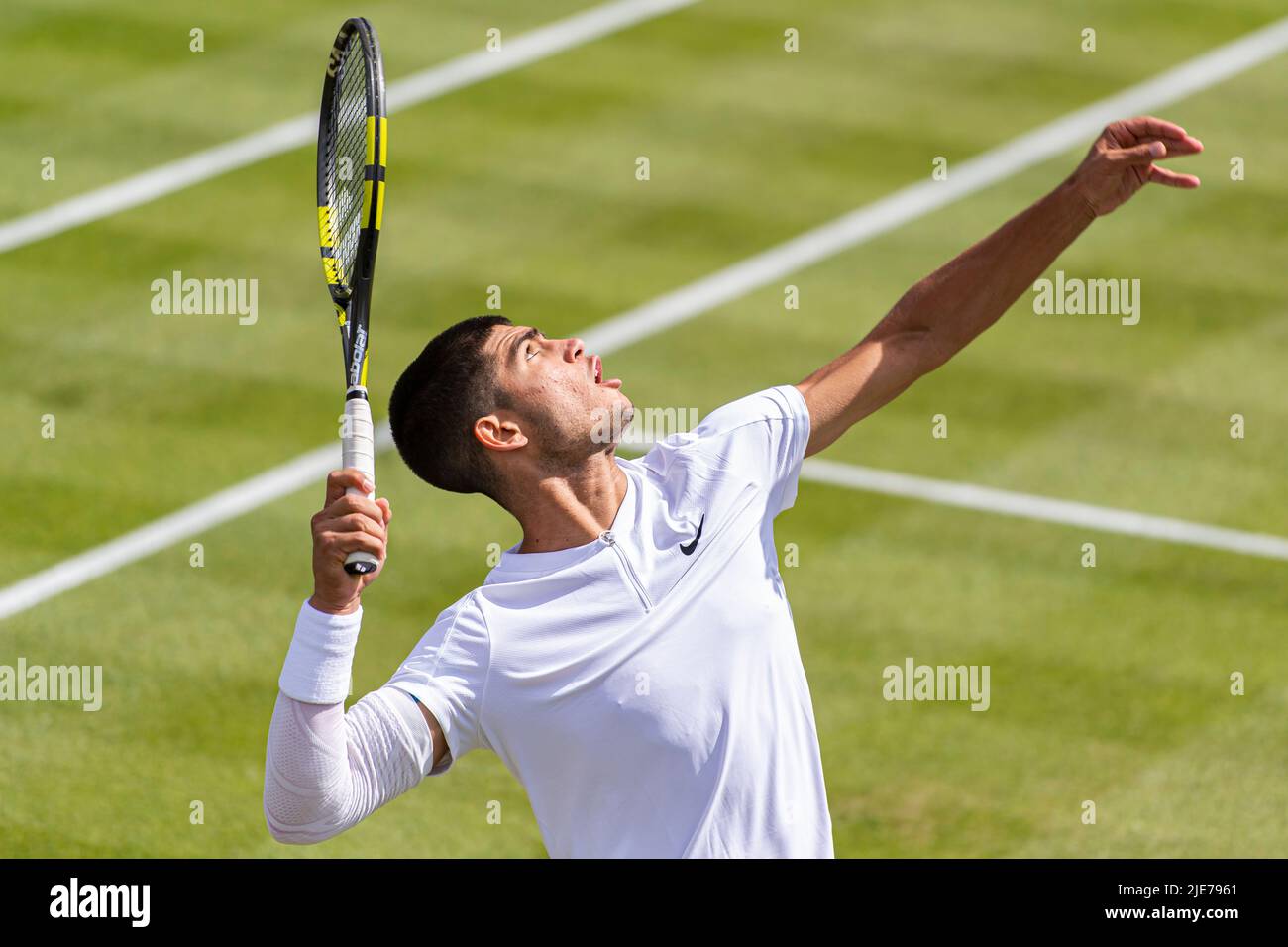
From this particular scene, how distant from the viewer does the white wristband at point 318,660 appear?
4410 millimetres

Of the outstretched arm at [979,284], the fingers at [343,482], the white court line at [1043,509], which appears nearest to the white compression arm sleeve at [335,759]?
the fingers at [343,482]

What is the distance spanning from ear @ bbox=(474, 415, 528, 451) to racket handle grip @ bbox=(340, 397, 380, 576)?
1.16 ft

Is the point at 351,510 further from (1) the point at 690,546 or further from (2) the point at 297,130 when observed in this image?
(2) the point at 297,130

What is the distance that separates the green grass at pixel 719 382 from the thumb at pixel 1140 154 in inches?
134

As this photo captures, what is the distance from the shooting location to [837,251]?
486 inches

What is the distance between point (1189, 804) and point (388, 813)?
326 centimetres

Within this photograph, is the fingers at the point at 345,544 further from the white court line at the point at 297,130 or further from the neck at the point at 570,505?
the white court line at the point at 297,130

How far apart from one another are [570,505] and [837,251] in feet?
24.5

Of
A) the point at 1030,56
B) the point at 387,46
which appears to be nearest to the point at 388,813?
the point at 387,46

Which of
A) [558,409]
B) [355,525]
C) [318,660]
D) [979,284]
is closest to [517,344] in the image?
[558,409]

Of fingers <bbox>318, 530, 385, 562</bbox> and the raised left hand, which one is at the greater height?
the raised left hand

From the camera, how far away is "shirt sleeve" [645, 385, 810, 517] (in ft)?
17.6

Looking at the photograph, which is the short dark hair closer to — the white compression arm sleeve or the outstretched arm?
the white compression arm sleeve
